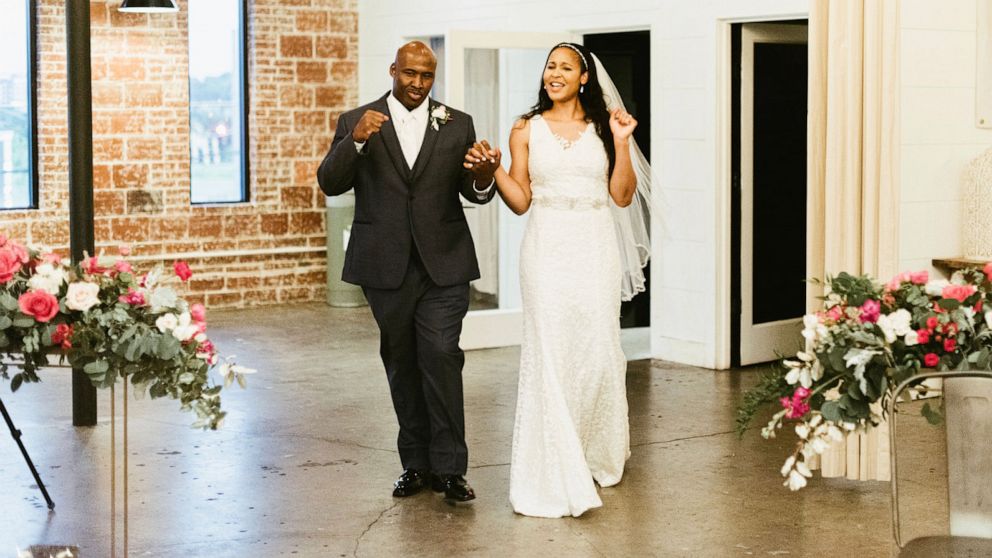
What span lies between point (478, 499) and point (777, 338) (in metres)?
4.23

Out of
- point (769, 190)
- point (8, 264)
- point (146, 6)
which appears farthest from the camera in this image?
point (146, 6)

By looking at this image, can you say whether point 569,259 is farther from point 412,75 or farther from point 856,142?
point 856,142

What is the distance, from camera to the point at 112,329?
4.12 metres

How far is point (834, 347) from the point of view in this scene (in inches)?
139

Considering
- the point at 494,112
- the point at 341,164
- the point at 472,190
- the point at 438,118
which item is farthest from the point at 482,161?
the point at 494,112

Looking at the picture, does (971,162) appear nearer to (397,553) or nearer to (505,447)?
(505,447)

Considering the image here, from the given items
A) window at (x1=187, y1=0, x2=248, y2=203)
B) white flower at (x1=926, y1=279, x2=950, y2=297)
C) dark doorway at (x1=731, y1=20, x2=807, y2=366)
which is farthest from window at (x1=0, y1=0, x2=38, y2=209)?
white flower at (x1=926, y1=279, x2=950, y2=297)

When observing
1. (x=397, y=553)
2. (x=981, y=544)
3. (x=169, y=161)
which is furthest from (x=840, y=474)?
(x=169, y=161)

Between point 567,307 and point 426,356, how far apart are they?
568 mm

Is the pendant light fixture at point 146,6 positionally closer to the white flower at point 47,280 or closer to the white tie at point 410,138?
the white tie at point 410,138

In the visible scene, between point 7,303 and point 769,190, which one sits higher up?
point 769,190

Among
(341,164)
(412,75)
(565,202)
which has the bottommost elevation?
(565,202)

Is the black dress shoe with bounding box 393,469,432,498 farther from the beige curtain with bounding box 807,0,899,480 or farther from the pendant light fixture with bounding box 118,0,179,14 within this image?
the pendant light fixture with bounding box 118,0,179,14

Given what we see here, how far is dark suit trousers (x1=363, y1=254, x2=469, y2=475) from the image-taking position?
552cm
